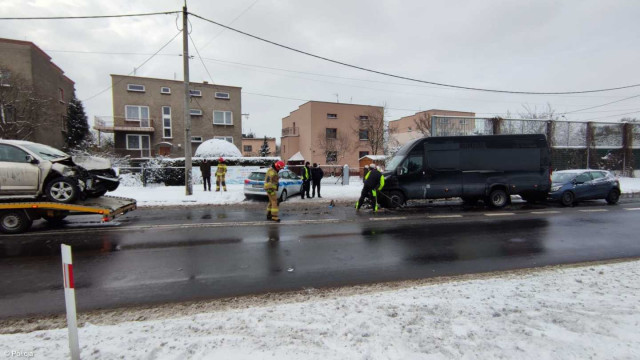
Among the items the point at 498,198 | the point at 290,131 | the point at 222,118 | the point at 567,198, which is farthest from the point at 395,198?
the point at 290,131

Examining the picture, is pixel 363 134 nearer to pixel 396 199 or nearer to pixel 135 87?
pixel 135 87

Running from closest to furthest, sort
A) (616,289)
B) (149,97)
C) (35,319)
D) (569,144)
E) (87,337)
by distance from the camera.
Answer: (87,337), (35,319), (616,289), (569,144), (149,97)

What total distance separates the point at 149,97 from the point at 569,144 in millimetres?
36699

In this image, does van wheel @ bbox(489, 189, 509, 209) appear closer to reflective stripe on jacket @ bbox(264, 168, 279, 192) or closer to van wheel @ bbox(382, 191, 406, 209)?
van wheel @ bbox(382, 191, 406, 209)

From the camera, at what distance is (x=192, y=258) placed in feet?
19.6

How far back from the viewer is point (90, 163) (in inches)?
348

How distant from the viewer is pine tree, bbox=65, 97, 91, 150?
3125 centimetres

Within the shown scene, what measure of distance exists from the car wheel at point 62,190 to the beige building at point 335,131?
33.1m

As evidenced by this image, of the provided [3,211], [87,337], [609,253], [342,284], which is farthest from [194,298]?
[609,253]

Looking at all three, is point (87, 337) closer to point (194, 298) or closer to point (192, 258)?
point (194, 298)

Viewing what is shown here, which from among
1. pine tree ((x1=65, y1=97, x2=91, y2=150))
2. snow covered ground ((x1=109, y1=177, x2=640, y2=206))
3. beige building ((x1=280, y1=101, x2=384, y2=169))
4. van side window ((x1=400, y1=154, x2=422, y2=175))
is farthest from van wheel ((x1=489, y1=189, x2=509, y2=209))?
pine tree ((x1=65, y1=97, x2=91, y2=150))

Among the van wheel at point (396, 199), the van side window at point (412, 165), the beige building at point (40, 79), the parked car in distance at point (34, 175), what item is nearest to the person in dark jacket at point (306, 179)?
the van wheel at point (396, 199)

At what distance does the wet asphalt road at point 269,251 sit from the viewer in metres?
4.65

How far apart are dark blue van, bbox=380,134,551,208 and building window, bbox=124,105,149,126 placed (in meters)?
28.6
